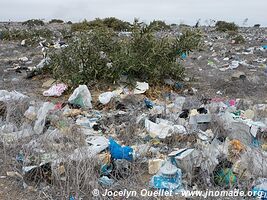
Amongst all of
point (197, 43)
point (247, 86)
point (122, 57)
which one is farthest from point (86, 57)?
point (247, 86)

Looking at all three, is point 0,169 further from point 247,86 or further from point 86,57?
point 247,86

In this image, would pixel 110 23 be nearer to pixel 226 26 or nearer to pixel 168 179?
pixel 226 26

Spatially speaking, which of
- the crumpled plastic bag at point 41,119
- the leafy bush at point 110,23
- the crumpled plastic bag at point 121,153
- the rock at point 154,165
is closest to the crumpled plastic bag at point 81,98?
the crumpled plastic bag at point 41,119

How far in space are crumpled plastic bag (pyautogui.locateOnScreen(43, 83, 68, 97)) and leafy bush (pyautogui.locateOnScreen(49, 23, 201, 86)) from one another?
0.10m

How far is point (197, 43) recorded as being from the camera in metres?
5.45

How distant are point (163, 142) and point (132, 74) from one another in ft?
7.01

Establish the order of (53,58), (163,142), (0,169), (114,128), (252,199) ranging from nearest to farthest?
(252,199) < (0,169) < (163,142) < (114,128) < (53,58)

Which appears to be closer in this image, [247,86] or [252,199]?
[252,199]

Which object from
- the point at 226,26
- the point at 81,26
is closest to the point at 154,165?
the point at 81,26

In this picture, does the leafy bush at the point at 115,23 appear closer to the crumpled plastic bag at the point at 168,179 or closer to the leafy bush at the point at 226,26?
the leafy bush at the point at 226,26

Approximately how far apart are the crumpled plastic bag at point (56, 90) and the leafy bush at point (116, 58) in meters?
0.10

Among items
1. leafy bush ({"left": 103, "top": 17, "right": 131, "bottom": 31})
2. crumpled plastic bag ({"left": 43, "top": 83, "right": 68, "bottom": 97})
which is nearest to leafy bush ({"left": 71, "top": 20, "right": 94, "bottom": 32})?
leafy bush ({"left": 103, "top": 17, "right": 131, "bottom": 31})

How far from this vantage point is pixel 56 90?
4789 millimetres

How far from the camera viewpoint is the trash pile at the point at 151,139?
2375 millimetres
